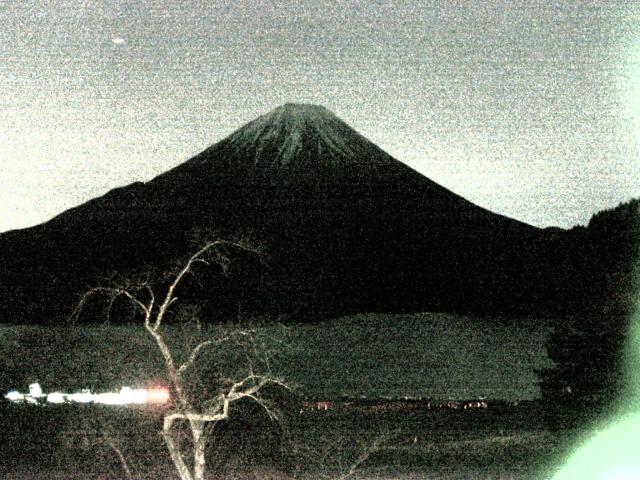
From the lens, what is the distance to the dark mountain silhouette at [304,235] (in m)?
71.6

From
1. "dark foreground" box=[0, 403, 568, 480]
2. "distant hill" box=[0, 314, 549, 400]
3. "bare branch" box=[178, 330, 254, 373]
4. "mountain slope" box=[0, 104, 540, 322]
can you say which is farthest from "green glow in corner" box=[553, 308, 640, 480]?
"mountain slope" box=[0, 104, 540, 322]

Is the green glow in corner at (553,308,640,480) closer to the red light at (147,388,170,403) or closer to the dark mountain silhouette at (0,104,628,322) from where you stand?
the red light at (147,388,170,403)

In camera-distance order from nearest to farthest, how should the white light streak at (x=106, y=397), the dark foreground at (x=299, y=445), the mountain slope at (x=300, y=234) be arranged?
the dark foreground at (x=299, y=445) < the white light streak at (x=106, y=397) < the mountain slope at (x=300, y=234)

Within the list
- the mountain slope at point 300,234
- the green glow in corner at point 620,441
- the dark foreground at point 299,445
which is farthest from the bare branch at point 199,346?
the mountain slope at point 300,234

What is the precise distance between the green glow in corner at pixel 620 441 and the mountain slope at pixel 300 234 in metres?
47.2

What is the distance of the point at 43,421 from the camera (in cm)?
2578

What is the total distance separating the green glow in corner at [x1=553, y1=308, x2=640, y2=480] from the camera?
1473 centimetres

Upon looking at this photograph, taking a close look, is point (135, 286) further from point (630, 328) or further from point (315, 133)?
point (315, 133)

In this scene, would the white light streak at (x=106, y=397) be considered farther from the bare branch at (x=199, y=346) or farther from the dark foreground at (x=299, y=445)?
the bare branch at (x=199, y=346)

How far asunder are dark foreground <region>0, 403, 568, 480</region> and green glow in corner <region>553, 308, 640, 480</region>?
1.64 m

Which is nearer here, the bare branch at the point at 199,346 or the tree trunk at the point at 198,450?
the bare branch at the point at 199,346

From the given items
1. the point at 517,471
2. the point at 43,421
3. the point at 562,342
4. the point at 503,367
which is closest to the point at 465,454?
the point at 517,471

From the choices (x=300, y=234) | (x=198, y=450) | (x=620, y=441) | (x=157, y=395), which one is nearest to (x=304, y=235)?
(x=300, y=234)

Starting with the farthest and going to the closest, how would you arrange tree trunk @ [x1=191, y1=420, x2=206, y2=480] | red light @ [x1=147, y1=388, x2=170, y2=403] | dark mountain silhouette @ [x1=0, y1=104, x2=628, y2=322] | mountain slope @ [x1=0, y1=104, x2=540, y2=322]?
mountain slope @ [x1=0, y1=104, x2=540, y2=322], dark mountain silhouette @ [x1=0, y1=104, x2=628, y2=322], red light @ [x1=147, y1=388, x2=170, y2=403], tree trunk @ [x1=191, y1=420, x2=206, y2=480]
